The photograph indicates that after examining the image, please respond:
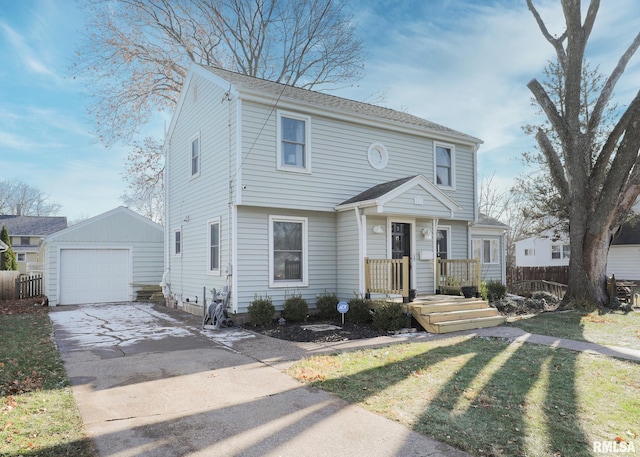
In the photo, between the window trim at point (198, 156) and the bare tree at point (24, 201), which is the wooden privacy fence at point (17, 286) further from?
the bare tree at point (24, 201)

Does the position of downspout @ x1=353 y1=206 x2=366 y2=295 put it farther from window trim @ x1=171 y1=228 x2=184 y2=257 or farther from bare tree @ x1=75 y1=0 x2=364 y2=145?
bare tree @ x1=75 y1=0 x2=364 y2=145

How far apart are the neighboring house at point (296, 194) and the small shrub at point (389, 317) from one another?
154 cm

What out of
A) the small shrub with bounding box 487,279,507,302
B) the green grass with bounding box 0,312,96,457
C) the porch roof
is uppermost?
the porch roof

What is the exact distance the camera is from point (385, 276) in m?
10.2

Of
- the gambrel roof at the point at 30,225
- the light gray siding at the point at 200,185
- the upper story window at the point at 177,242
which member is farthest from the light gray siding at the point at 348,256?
the gambrel roof at the point at 30,225

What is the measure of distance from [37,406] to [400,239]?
30.3 ft

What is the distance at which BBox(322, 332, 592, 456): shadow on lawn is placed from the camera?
3.58m

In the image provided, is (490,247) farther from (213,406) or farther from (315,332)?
(213,406)

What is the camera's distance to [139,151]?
21.1 metres

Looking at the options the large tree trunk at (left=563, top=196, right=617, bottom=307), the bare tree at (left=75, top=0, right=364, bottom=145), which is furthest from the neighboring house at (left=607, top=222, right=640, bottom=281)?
the bare tree at (left=75, top=0, right=364, bottom=145)

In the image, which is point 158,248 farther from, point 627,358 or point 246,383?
Answer: point 627,358

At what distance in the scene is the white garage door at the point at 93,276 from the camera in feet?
50.1

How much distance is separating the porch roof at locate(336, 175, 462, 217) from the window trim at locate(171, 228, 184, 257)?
5.76m

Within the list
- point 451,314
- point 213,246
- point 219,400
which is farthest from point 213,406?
point 213,246
